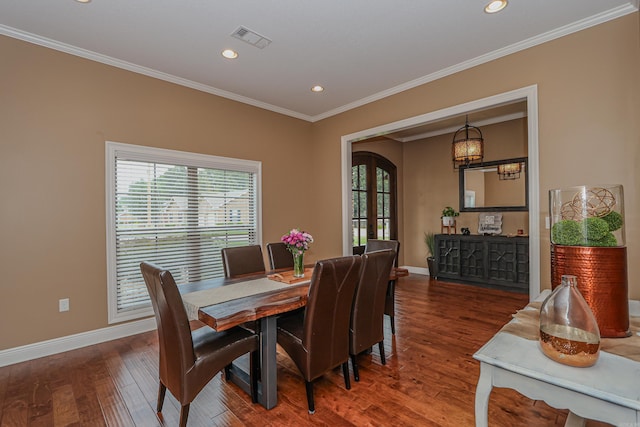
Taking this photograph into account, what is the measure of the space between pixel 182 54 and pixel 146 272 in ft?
7.82

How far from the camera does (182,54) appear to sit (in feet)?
10.1

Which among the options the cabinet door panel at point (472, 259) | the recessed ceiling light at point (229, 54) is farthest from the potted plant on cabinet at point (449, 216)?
the recessed ceiling light at point (229, 54)

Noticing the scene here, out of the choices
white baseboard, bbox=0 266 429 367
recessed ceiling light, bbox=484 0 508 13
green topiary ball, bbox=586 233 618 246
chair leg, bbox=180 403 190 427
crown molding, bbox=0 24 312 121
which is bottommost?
white baseboard, bbox=0 266 429 367

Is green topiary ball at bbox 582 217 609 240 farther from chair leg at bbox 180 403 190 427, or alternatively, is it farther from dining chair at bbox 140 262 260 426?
chair leg at bbox 180 403 190 427

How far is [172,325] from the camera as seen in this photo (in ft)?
5.47

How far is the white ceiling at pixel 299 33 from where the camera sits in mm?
2420

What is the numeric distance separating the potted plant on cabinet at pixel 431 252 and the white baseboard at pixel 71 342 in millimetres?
4774

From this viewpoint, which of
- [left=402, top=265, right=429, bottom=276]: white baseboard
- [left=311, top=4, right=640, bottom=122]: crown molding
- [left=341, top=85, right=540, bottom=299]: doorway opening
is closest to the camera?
[left=311, top=4, right=640, bottom=122]: crown molding

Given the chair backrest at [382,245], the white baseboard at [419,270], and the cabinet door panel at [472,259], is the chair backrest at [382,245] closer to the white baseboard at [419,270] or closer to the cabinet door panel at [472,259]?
the cabinet door panel at [472,259]

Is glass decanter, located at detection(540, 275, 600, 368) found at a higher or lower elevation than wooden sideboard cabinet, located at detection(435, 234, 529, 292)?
higher

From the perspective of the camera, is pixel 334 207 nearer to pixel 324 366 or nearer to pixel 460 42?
pixel 460 42

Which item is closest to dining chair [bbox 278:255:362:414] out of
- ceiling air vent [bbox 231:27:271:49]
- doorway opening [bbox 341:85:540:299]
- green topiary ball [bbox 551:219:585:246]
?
green topiary ball [bbox 551:219:585:246]

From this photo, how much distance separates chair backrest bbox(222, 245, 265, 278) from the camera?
2908 mm

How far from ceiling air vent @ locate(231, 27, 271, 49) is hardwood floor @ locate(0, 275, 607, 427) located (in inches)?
115
